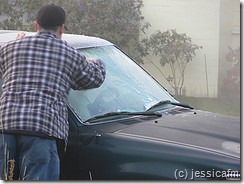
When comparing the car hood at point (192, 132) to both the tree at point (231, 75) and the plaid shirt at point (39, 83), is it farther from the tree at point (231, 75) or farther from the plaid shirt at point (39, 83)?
the tree at point (231, 75)

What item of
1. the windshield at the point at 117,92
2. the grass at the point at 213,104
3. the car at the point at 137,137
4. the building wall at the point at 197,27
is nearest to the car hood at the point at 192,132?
the car at the point at 137,137

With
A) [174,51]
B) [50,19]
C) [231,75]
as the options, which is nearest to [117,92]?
[50,19]

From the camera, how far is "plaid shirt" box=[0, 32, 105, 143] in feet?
11.2

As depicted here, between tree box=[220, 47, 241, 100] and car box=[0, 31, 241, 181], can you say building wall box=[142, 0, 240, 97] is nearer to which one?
tree box=[220, 47, 241, 100]

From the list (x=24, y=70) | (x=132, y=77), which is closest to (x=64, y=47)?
(x=24, y=70)

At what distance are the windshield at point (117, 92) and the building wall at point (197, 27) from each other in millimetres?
3864

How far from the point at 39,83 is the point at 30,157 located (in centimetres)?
47

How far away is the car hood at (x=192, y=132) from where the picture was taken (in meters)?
3.42

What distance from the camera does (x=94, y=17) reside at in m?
8.91

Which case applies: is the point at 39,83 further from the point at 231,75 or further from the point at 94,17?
the point at 94,17

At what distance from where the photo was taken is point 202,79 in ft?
29.0

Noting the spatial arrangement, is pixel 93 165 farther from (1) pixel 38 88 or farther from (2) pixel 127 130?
(1) pixel 38 88

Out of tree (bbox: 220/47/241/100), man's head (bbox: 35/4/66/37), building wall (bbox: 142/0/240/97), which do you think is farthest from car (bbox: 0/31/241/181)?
building wall (bbox: 142/0/240/97)

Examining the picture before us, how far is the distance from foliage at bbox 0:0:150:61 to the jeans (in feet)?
17.6
